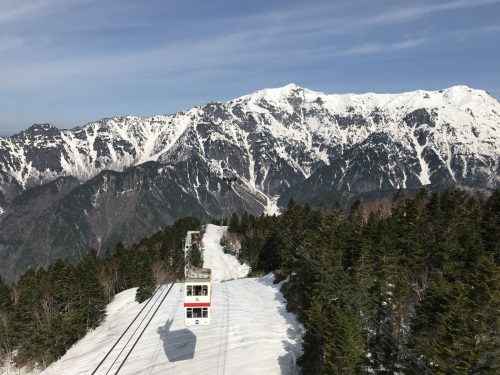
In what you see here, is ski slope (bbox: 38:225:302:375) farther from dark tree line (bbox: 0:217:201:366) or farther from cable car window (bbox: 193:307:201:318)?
cable car window (bbox: 193:307:201:318)

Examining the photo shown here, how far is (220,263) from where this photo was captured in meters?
144

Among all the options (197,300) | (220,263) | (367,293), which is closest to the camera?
(197,300)

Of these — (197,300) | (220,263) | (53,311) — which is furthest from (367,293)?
(220,263)

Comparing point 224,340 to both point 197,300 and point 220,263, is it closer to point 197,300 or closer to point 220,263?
point 197,300

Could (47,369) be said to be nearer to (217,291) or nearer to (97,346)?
(97,346)

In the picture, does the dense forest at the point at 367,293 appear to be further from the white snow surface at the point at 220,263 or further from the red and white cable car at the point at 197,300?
the white snow surface at the point at 220,263

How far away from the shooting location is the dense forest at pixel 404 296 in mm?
31344

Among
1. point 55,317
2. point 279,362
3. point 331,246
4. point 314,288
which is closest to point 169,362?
point 279,362

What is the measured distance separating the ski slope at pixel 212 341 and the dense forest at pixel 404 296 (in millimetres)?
4178

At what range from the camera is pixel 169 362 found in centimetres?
5731

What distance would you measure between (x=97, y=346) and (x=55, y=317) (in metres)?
16.5

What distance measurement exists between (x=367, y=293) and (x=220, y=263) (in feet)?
326

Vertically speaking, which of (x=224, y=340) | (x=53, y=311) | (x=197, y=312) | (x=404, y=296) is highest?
(x=404, y=296)


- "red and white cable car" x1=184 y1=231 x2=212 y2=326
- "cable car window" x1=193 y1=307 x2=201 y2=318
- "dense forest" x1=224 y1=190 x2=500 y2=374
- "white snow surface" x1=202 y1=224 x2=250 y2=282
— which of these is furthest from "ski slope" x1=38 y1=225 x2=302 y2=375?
"white snow surface" x1=202 y1=224 x2=250 y2=282
